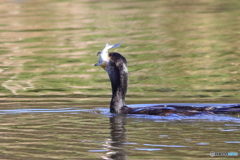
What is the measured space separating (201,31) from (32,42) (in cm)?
560

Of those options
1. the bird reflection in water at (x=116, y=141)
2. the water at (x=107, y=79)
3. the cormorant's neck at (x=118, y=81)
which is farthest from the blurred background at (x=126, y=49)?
the bird reflection in water at (x=116, y=141)

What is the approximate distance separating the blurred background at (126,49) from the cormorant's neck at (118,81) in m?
0.82

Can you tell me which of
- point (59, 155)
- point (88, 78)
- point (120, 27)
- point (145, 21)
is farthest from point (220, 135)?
point (145, 21)

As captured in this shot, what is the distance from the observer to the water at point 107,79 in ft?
25.5

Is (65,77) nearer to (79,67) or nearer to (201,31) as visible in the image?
(79,67)

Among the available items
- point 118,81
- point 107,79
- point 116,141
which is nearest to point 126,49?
point 107,79

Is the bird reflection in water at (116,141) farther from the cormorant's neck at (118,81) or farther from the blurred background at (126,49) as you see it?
the blurred background at (126,49)

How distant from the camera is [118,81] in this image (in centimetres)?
1048

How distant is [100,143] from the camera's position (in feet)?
25.8

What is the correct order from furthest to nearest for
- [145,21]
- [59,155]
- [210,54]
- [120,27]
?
[145,21] → [120,27] → [210,54] → [59,155]

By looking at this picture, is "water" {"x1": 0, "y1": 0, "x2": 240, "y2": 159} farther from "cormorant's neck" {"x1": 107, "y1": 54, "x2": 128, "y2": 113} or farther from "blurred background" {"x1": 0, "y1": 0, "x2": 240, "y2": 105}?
"cormorant's neck" {"x1": 107, "y1": 54, "x2": 128, "y2": 113}

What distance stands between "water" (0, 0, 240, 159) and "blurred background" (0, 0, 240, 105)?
1.1 inches

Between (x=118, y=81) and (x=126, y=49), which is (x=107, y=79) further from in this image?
(x=126, y=49)

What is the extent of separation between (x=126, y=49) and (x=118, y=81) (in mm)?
7301
